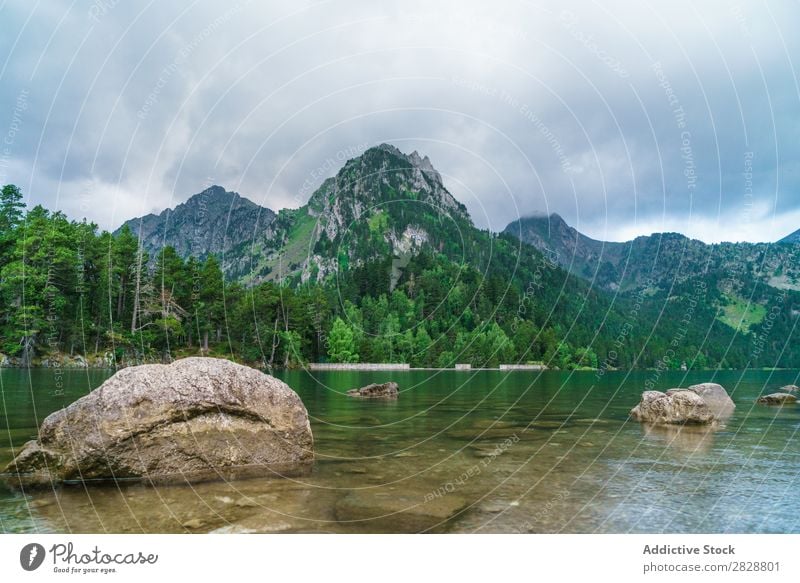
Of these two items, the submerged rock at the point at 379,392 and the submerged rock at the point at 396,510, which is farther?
the submerged rock at the point at 379,392

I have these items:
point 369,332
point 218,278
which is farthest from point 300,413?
point 369,332

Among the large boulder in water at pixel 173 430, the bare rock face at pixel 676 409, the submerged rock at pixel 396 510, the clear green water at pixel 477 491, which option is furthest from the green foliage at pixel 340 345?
the submerged rock at pixel 396 510

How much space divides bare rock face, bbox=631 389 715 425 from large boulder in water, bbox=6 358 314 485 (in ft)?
61.1

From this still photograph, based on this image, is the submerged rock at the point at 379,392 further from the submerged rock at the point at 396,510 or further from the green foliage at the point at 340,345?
the green foliage at the point at 340,345

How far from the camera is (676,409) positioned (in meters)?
24.3

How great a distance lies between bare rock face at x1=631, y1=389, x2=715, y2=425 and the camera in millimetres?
24156

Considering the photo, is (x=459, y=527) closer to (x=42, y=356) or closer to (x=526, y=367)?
(x=42, y=356)

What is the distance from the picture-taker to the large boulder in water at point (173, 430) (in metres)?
12.2
